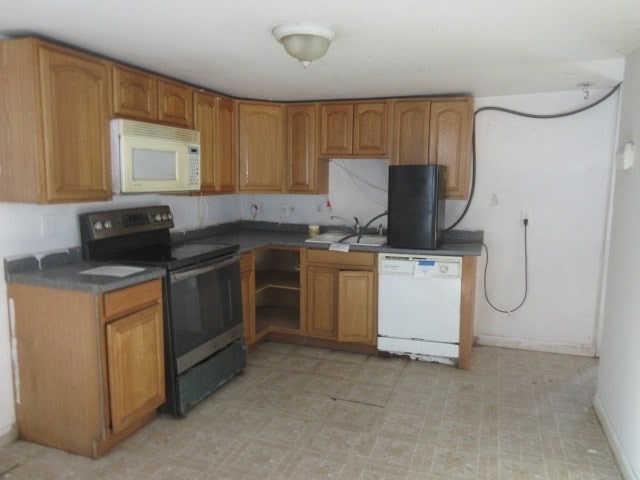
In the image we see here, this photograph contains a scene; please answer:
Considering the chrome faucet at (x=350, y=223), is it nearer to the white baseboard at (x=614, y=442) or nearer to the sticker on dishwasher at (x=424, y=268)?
the sticker on dishwasher at (x=424, y=268)

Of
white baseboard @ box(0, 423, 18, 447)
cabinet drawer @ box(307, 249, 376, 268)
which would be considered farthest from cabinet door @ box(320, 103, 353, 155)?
white baseboard @ box(0, 423, 18, 447)

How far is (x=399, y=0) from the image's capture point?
6.13 ft

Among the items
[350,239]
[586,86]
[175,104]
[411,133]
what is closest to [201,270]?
[175,104]

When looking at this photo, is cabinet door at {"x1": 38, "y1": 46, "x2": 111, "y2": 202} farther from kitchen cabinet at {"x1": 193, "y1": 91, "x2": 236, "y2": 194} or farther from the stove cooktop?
kitchen cabinet at {"x1": 193, "y1": 91, "x2": 236, "y2": 194}

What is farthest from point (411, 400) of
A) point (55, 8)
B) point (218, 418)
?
point (55, 8)

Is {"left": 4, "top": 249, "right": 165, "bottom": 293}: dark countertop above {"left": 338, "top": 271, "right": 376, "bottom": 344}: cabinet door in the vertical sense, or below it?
above

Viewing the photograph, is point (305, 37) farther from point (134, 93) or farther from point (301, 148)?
point (301, 148)

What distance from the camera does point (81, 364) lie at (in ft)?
7.84

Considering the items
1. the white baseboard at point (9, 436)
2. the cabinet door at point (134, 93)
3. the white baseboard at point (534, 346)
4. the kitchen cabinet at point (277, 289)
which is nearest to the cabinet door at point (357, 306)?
the kitchen cabinet at point (277, 289)

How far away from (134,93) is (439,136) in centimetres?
221

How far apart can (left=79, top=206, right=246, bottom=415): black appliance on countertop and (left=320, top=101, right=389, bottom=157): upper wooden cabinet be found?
1315 mm

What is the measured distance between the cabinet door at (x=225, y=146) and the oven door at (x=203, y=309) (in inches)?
33.7

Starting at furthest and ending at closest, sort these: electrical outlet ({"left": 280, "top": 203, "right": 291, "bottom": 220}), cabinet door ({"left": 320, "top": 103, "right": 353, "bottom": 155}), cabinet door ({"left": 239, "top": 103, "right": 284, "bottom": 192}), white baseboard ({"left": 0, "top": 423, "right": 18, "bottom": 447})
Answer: electrical outlet ({"left": 280, "top": 203, "right": 291, "bottom": 220}), cabinet door ({"left": 239, "top": 103, "right": 284, "bottom": 192}), cabinet door ({"left": 320, "top": 103, "right": 353, "bottom": 155}), white baseboard ({"left": 0, "top": 423, "right": 18, "bottom": 447})

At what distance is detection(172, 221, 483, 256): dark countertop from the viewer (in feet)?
11.8
